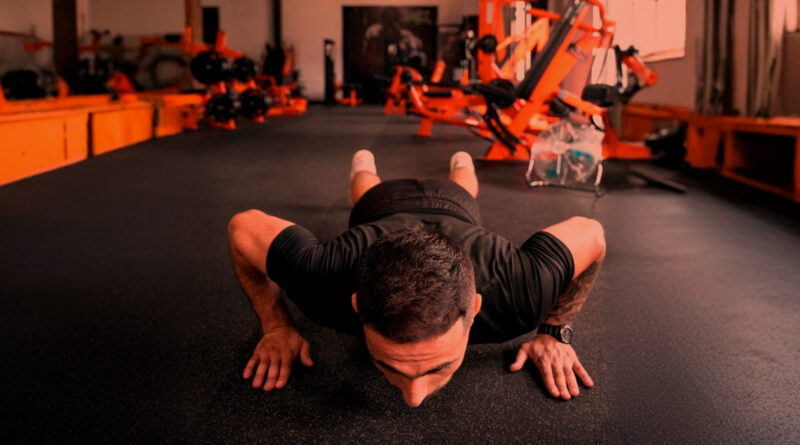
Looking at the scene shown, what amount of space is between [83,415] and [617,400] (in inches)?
37.6

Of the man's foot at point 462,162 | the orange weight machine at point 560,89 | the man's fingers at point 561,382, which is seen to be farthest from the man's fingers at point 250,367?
the orange weight machine at point 560,89

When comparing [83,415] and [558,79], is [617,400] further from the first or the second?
[558,79]


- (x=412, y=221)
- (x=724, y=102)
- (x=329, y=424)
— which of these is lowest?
(x=329, y=424)

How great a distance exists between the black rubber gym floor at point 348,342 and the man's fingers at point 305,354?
2cm

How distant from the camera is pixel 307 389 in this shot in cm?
119

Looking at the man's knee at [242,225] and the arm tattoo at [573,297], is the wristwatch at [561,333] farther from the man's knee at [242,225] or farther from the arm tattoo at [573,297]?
the man's knee at [242,225]

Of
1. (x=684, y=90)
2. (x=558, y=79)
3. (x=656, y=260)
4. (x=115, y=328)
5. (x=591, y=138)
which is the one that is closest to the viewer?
(x=115, y=328)

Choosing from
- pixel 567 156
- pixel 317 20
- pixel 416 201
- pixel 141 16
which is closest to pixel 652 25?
pixel 567 156

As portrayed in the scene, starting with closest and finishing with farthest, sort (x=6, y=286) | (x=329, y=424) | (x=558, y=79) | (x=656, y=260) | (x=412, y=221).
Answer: (x=329, y=424) < (x=412, y=221) < (x=6, y=286) < (x=656, y=260) < (x=558, y=79)

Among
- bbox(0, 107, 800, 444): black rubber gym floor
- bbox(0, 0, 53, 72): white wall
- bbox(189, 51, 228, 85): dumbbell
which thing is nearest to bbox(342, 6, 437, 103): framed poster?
bbox(0, 0, 53, 72): white wall

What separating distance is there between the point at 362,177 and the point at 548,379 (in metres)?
0.96

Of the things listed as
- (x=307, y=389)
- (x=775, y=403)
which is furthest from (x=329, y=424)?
(x=775, y=403)

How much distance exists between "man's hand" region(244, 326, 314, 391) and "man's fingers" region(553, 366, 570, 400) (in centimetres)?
49

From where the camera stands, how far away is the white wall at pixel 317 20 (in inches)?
521
